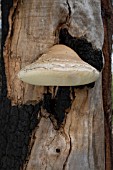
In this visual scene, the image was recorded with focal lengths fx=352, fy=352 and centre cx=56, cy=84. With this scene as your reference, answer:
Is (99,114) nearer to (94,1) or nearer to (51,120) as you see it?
(51,120)

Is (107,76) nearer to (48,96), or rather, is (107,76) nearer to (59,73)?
(48,96)

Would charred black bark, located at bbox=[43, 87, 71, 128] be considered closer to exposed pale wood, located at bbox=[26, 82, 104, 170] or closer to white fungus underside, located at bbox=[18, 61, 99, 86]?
exposed pale wood, located at bbox=[26, 82, 104, 170]

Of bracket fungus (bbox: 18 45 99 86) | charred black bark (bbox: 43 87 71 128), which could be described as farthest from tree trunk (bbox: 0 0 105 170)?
bracket fungus (bbox: 18 45 99 86)

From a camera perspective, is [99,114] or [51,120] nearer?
[51,120]

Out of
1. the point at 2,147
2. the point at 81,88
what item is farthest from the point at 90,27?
the point at 2,147

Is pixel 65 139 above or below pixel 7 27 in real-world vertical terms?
below

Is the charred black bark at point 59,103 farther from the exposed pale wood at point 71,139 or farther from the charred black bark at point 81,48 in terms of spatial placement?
the charred black bark at point 81,48

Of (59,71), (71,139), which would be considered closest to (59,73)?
(59,71)
